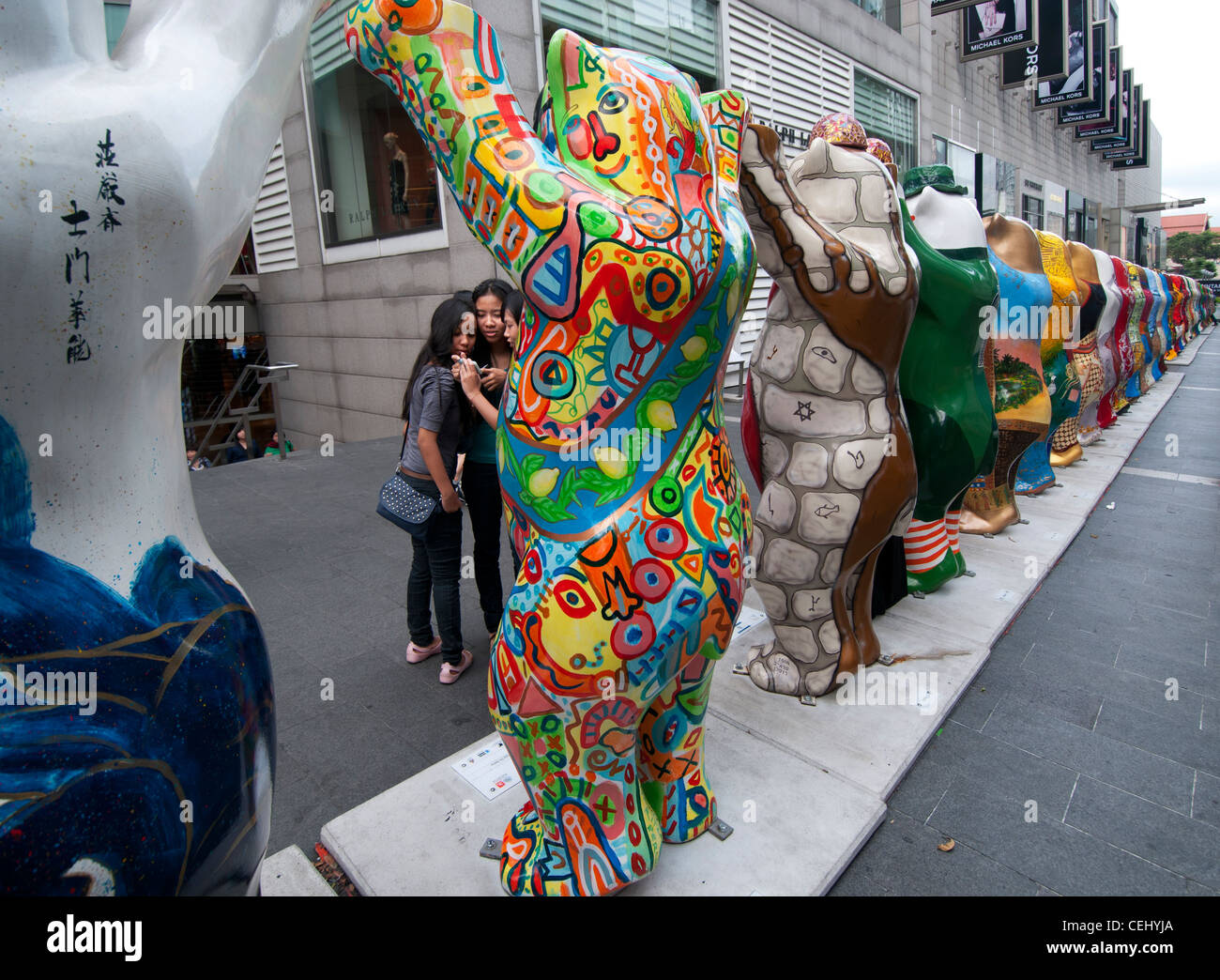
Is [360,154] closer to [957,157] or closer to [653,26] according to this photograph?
[653,26]

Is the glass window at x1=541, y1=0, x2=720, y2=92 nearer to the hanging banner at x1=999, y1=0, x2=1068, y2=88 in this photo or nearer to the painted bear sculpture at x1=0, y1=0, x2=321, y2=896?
the painted bear sculpture at x1=0, y1=0, x2=321, y2=896

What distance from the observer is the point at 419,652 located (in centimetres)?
346

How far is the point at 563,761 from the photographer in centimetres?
176

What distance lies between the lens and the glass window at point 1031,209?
883 inches

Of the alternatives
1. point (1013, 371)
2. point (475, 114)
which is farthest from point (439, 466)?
point (1013, 371)

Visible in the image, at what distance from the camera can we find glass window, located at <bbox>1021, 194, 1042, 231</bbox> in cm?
2243

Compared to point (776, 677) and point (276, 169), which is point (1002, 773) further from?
point (276, 169)

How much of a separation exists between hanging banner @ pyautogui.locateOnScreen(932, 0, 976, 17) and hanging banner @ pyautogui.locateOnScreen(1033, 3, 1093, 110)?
23.1 feet

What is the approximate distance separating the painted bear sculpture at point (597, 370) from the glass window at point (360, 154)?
275 inches

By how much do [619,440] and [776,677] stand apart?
181 cm

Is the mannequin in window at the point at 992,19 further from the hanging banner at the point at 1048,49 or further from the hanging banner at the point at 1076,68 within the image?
the hanging banner at the point at 1076,68

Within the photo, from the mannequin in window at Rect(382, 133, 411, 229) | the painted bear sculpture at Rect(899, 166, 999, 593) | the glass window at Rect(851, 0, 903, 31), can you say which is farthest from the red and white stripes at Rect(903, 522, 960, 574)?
the glass window at Rect(851, 0, 903, 31)

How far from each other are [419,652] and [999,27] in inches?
610

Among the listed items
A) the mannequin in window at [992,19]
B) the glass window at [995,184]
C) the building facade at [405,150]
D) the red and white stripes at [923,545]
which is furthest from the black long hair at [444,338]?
the glass window at [995,184]
